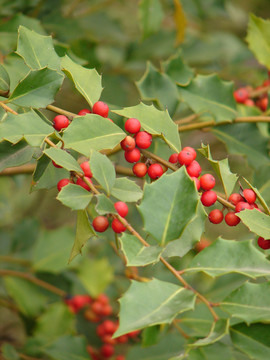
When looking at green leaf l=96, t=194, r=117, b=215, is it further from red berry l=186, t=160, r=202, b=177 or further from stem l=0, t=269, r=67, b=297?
stem l=0, t=269, r=67, b=297

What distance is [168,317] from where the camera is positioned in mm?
664

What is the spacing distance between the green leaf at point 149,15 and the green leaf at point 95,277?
0.72m

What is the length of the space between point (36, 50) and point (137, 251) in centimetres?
37

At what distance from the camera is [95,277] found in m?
1.54

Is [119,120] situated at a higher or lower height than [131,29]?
higher

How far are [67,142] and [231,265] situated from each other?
30 cm

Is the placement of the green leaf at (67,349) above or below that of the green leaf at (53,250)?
above

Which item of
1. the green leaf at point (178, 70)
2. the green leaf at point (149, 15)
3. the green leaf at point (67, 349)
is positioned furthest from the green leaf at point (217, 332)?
the green leaf at point (149, 15)

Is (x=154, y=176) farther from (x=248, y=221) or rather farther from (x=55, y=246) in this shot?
(x=55, y=246)

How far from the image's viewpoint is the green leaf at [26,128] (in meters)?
0.71

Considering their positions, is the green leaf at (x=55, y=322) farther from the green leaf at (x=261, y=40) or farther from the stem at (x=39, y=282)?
the green leaf at (x=261, y=40)

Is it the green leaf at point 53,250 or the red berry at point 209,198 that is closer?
the red berry at point 209,198

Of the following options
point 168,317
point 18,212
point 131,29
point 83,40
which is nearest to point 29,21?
point 83,40

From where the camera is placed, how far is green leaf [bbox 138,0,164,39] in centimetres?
140
